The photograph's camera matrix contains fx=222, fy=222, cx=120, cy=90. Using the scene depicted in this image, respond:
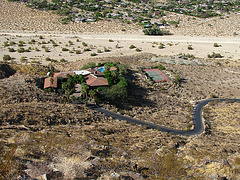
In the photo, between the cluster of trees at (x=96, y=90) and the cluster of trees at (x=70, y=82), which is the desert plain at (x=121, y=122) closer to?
the cluster of trees at (x=96, y=90)

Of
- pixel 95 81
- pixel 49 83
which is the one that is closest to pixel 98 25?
pixel 95 81

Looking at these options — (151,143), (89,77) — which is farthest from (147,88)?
(151,143)

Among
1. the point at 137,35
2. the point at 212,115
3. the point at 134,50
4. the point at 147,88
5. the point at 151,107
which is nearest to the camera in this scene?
the point at 212,115

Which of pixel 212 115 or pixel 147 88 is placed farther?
pixel 147 88

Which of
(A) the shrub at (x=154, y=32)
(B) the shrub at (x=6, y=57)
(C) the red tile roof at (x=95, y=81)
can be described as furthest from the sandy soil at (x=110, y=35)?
(C) the red tile roof at (x=95, y=81)

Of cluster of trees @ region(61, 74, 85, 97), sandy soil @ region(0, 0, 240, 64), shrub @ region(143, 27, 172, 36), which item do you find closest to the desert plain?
sandy soil @ region(0, 0, 240, 64)

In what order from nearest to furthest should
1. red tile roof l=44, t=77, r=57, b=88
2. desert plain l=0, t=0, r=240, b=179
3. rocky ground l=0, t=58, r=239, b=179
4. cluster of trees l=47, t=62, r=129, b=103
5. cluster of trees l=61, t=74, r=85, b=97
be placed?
1. rocky ground l=0, t=58, r=239, b=179
2. desert plain l=0, t=0, r=240, b=179
3. cluster of trees l=47, t=62, r=129, b=103
4. cluster of trees l=61, t=74, r=85, b=97
5. red tile roof l=44, t=77, r=57, b=88

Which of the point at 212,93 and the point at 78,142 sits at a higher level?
the point at 78,142

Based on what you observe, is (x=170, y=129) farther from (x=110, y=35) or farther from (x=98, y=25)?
(x=98, y=25)

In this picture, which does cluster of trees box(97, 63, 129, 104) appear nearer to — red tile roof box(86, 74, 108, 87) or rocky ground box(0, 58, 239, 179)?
red tile roof box(86, 74, 108, 87)

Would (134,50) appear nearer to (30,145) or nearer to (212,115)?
(212,115)

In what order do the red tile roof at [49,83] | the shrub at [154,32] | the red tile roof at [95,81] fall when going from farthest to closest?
the shrub at [154,32], the red tile roof at [95,81], the red tile roof at [49,83]
